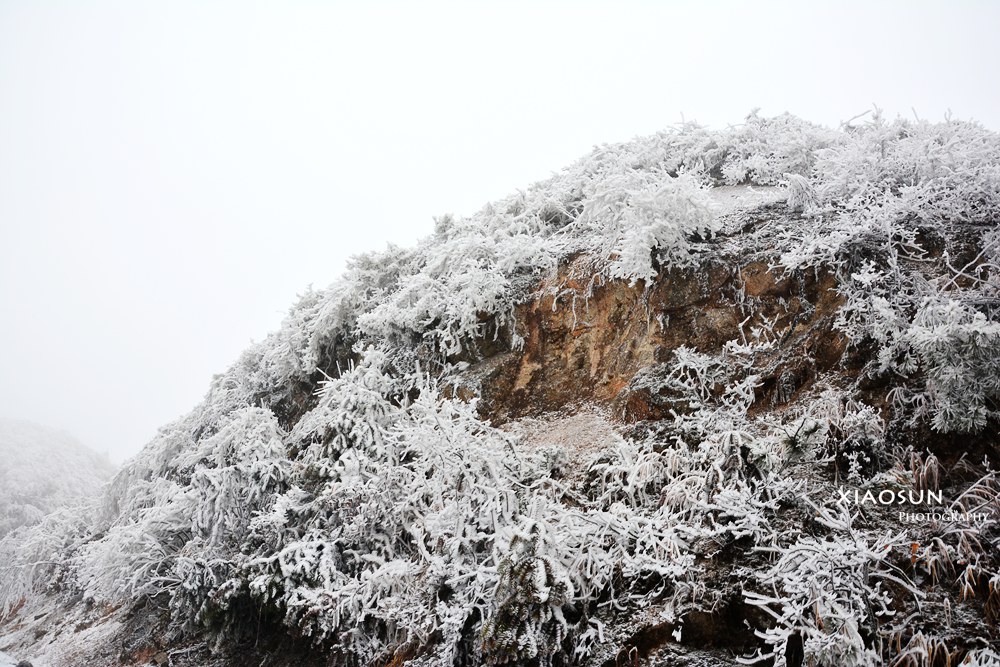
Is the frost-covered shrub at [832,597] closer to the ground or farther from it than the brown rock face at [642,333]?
closer to the ground

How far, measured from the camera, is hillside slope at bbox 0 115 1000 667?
378 cm

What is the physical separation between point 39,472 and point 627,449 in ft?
78.2

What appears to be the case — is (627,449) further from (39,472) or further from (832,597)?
(39,472)

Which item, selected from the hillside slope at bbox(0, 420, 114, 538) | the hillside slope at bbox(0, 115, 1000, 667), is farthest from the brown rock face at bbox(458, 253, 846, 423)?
the hillside slope at bbox(0, 420, 114, 538)

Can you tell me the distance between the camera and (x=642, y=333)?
249 inches

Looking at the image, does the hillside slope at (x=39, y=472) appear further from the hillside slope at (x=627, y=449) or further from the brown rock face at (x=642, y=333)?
the brown rock face at (x=642, y=333)

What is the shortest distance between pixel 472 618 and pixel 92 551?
6.14 metres

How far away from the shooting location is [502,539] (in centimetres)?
468

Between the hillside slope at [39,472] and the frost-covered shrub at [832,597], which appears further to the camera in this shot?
the hillside slope at [39,472]

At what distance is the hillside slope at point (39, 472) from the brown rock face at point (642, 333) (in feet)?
38.2

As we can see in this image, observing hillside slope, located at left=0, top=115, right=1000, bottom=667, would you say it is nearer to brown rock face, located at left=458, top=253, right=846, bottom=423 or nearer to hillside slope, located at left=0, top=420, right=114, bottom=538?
brown rock face, located at left=458, top=253, right=846, bottom=423

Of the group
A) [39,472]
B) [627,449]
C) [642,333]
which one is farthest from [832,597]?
[39,472]

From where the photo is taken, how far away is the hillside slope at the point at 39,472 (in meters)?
16.1

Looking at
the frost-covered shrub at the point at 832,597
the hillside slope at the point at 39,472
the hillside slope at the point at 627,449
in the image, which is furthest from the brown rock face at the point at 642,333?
the hillside slope at the point at 39,472
